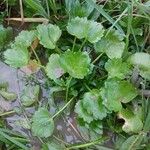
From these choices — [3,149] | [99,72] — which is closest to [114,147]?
[99,72]

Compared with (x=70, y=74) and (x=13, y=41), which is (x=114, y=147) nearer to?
(x=70, y=74)

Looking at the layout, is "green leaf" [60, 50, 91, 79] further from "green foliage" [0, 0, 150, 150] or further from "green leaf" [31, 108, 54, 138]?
"green leaf" [31, 108, 54, 138]

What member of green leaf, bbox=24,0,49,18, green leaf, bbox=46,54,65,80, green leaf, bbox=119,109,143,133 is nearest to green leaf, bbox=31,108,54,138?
green leaf, bbox=46,54,65,80

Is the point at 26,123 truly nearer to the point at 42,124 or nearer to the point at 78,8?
the point at 42,124

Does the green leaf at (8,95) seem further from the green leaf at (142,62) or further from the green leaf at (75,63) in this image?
the green leaf at (142,62)

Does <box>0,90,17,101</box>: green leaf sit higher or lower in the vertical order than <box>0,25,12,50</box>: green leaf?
lower

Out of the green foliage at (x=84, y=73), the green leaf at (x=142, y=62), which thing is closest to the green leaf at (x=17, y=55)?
the green foliage at (x=84, y=73)

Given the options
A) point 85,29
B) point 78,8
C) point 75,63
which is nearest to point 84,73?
point 75,63
